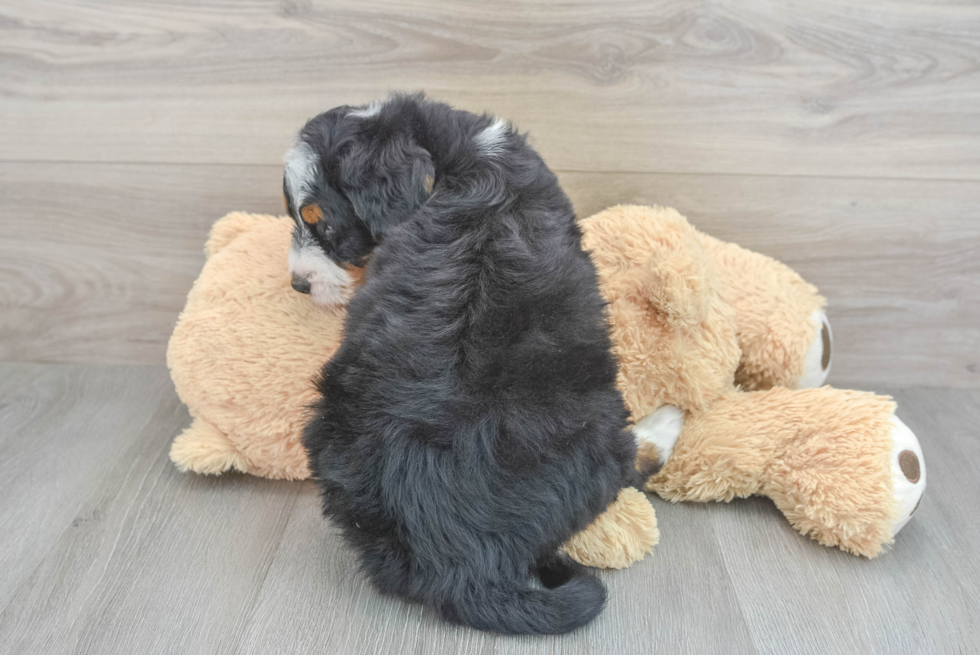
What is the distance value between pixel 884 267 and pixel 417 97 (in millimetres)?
1073

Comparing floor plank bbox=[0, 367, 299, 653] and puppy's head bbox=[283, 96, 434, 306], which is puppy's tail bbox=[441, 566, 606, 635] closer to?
floor plank bbox=[0, 367, 299, 653]

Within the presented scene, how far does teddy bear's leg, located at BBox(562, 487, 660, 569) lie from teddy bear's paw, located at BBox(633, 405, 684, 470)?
0.11 metres

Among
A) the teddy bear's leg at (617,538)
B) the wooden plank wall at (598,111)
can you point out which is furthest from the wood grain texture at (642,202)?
the teddy bear's leg at (617,538)

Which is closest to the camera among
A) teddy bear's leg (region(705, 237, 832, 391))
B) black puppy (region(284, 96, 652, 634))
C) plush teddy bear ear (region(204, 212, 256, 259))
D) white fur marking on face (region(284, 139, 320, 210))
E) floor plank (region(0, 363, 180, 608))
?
black puppy (region(284, 96, 652, 634))

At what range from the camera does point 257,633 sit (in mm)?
950

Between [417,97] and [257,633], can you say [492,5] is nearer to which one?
[417,97]

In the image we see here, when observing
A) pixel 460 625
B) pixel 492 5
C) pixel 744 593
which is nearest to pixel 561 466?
pixel 460 625

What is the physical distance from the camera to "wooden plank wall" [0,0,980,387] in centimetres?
131

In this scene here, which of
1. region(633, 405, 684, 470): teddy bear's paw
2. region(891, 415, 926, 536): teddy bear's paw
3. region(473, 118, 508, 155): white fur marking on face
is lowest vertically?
region(633, 405, 684, 470): teddy bear's paw

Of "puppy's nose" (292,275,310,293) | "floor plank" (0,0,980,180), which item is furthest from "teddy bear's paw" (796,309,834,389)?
"puppy's nose" (292,275,310,293)

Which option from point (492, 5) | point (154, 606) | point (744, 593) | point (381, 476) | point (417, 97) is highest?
point (492, 5)

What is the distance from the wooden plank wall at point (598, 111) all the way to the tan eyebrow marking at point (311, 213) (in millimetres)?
467

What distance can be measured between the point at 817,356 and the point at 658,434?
37 cm

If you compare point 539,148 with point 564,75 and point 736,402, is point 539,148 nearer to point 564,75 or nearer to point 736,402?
Result: point 564,75
